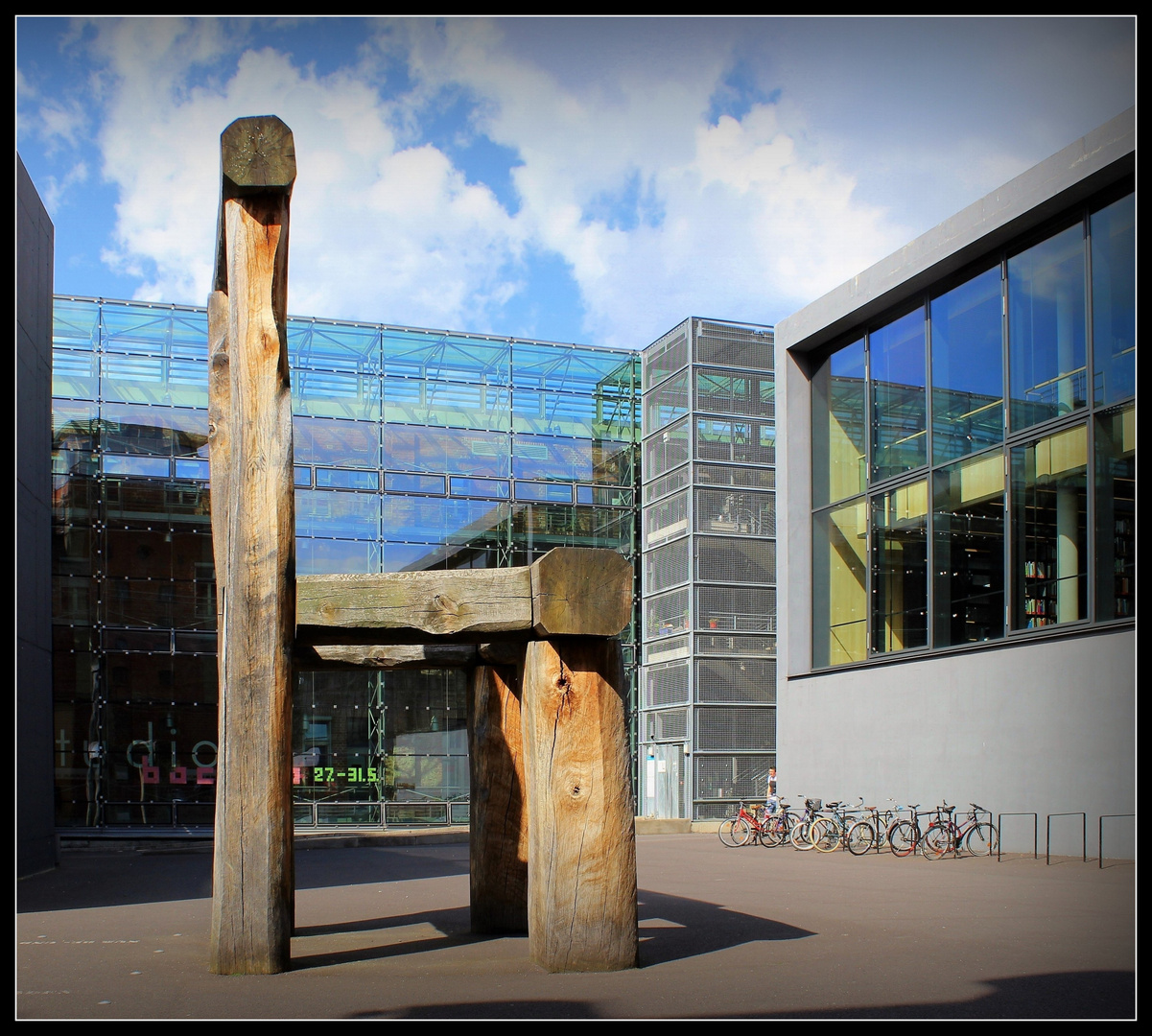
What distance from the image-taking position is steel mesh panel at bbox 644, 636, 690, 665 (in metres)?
30.8

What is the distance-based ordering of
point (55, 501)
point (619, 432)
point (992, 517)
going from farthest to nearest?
1. point (619, 432)
2. point (55, 501)
3. point (992, 517)

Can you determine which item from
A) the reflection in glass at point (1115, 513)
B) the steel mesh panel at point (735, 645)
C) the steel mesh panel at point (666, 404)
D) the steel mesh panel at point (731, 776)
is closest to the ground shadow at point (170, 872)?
the reflection in glass at point (1115, 513)

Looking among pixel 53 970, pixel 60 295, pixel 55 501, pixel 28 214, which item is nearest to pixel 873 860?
pixel 53 970

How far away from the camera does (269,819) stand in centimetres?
564

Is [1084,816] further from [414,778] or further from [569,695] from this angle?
[414,778]

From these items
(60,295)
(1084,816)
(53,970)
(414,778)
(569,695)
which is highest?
(60,295)

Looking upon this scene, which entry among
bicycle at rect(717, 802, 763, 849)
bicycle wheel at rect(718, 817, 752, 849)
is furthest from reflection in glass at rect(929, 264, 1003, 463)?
bicycle wheel at rect(718, 817, 752, 849)

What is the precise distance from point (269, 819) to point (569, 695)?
1.53m

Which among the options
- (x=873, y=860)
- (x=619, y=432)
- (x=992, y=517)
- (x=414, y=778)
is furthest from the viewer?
(x=619, y=432)

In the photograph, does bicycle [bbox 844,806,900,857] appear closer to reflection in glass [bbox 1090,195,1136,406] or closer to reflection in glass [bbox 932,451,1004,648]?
reflection in glass [bbox 932,451,1004,648]

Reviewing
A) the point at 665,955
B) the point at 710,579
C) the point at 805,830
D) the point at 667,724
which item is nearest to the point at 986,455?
the point at 805,830

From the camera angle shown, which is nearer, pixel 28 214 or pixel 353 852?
pixel 28 214

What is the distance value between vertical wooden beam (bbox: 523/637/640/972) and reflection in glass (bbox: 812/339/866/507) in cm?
1661

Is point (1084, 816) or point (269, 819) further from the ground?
point (269, 819)
